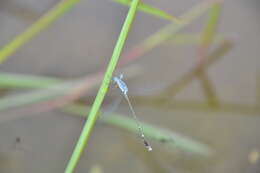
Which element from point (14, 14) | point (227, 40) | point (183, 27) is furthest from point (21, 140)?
point (227, 40)

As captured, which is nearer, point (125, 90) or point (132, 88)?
point (125, 90)

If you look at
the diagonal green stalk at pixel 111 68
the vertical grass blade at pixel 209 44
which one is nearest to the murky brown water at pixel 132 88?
the vertical grass blade at pixel 209 44

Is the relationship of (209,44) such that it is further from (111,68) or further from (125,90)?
(111,68)

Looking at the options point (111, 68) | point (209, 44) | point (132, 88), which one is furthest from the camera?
point (209, 44)

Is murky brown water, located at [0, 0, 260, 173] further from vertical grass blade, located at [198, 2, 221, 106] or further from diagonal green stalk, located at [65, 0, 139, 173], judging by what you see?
diagonal green stalk, located at [65, 0, 139, 173]

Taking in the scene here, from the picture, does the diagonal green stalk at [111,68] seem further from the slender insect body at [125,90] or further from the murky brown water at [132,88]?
the murky brown water at [132,88]

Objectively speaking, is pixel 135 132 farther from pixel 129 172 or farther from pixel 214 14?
pixel 214 14

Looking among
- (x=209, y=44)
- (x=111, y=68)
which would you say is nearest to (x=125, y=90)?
(x=111, y=68)

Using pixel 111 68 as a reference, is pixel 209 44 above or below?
above

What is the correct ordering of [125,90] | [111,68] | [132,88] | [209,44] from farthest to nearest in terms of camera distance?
[209,44], [132,88], [125,90], [111,68]
